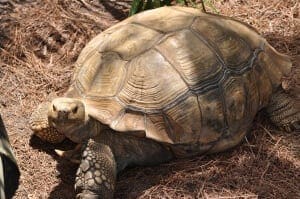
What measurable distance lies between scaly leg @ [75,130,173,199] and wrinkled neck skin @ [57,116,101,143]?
Answer: 0.05 meters

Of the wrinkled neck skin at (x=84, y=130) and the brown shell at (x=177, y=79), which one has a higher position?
the brown shell at (x=177, y=79)

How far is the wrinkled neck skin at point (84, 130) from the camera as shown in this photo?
360cm

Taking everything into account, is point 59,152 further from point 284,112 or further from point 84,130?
point 284,112

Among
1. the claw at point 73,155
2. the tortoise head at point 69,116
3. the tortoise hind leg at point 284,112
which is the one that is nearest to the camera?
the tortoise head at point 69,116

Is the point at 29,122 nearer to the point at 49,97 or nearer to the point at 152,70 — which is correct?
the point at 49,97

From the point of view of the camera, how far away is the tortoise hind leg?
13.5ft

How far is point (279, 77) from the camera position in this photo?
13.7 feet

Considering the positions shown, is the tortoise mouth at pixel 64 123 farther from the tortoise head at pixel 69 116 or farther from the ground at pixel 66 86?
the ground at pixel 66 86

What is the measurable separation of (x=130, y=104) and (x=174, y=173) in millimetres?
598

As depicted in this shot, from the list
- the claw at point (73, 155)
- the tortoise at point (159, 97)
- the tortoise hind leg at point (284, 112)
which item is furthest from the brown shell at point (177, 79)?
the claw at point (73, 155)

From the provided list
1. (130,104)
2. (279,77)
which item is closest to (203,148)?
(130,104)

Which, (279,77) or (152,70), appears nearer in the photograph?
(152,70)

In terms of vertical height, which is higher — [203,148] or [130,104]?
[130,104]

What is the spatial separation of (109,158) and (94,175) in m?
0.18
